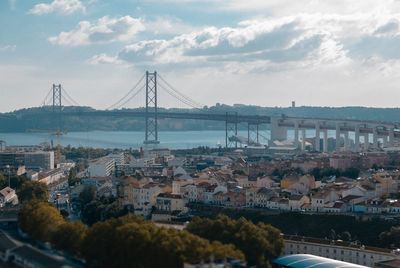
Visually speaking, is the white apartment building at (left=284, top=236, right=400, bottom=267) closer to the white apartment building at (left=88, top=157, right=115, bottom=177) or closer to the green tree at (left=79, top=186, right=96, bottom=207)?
the green tree at (left=79, top=186, right=96, bottom=207)

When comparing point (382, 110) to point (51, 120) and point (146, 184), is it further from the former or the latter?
point (146, 184)

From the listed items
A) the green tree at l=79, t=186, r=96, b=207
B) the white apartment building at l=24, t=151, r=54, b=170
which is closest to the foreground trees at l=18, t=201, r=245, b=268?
the green tree at l=79, t=186, r=96, b=207

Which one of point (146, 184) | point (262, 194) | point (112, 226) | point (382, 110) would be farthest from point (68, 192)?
point (382, 110)

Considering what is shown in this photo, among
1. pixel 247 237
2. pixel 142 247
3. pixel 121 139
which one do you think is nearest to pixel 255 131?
pixel 121 139

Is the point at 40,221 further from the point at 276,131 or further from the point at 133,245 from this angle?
the point at 276,131

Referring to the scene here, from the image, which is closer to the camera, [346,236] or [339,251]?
[339,251]

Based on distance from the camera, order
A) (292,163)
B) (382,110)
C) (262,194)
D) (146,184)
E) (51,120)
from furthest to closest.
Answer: (382,110)
(51,120)
(292,163)
(146,184)
(262,194)
